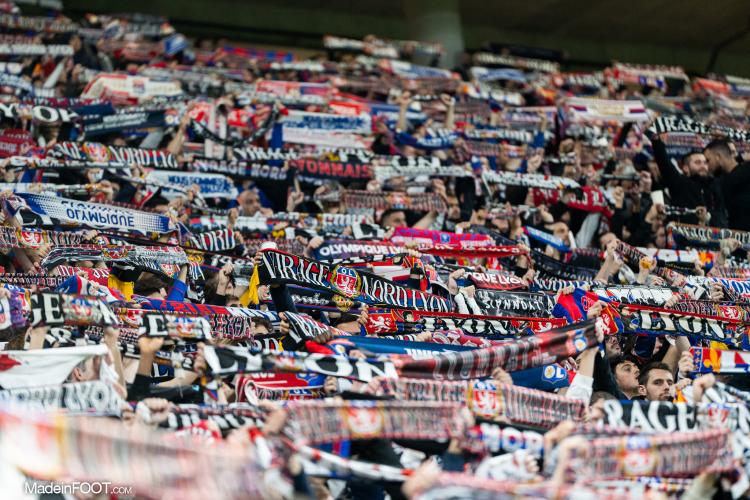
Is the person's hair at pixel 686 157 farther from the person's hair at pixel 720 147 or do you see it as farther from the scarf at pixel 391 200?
the scarf at pixel 391 200

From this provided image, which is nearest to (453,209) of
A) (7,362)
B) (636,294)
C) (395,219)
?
(395,219)

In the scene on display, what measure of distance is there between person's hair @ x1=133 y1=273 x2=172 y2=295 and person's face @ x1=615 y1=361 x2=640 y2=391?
3.62 metres

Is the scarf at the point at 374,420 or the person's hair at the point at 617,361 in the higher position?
the person's hair at the point at 617,361

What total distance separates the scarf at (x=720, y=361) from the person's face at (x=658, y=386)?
0.85ft

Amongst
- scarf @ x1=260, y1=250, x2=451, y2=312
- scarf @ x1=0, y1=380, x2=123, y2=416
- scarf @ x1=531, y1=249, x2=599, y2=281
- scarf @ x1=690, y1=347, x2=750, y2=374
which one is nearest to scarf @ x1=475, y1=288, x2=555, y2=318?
scarf @ x1=260, y1=250, x2=451, y2=312

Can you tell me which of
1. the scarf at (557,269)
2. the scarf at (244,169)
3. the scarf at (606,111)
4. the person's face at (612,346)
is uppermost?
the scarf at (606,111)

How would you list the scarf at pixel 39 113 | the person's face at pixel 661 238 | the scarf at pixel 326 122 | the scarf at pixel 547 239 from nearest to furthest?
the scarf at pixel 547 239 < the person's face at pixel 661 238 < the scarf at pixel 39 113 < the scarf at pixel 326 122

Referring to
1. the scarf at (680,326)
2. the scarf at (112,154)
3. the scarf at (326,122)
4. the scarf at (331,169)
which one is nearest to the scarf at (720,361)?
the scarf at (680,326)

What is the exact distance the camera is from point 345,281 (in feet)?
26.5

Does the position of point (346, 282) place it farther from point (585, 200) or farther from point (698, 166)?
point (698, 166)

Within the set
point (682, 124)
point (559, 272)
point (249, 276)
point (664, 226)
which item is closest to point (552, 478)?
point (249, 276)

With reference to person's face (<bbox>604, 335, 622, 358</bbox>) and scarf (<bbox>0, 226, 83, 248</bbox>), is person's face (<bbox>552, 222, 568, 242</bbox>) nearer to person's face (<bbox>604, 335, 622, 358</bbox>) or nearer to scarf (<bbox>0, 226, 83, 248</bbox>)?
person's face (<bbox>604, 335, 622, 358</bbox>)

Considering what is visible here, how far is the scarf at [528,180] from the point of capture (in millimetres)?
12055

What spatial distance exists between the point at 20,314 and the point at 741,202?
8.85 m
